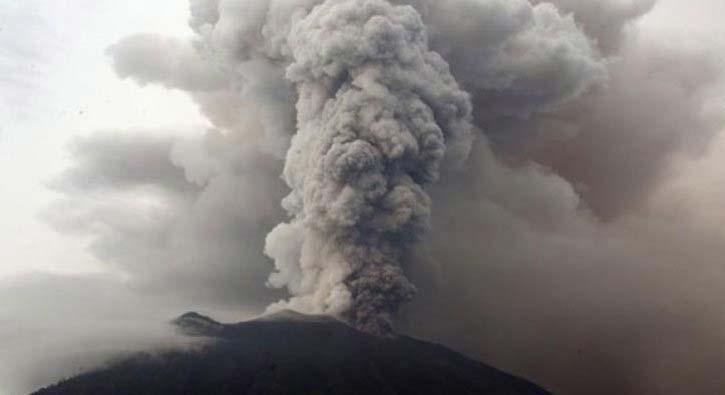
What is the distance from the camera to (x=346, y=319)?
45531 mm

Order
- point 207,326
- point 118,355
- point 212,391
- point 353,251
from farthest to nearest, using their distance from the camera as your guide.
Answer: point 207,326
point 118,355
point 212,391
point 353,251

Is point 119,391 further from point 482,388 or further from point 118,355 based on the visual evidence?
point 482,388

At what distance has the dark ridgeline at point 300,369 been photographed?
56.4 metres

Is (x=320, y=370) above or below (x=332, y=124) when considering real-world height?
below

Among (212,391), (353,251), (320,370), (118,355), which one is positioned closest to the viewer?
(353,251)

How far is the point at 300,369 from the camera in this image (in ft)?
198

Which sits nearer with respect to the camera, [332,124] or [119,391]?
[332,124]

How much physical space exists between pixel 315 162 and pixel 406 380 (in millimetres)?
22841

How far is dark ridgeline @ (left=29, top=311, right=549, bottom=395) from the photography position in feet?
185

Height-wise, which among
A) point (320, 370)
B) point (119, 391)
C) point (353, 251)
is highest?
point (353, 251)

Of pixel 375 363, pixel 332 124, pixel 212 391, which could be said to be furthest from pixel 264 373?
pixel 332 124

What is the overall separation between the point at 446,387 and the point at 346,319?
703 inches

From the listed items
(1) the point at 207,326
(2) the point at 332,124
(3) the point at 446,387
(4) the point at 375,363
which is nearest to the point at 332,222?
(2) the point at 332,124

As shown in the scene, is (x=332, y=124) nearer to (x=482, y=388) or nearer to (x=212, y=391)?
(x=212, y=391)
